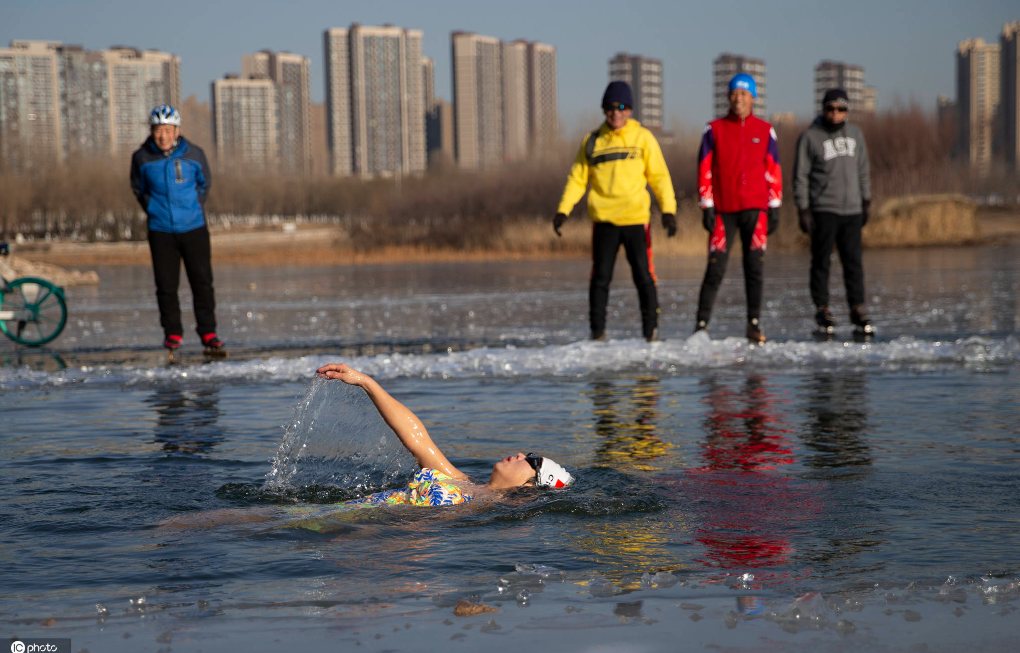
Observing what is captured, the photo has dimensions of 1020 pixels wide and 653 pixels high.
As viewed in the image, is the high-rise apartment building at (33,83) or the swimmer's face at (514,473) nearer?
the swimmer's face at (514,473)

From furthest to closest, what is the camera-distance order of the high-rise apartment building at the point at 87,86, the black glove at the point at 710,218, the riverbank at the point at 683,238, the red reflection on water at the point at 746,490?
1. the high-rise apartment building at the point at 87,86
2. the riverbank at the point at 683,238
3. the black glove at the point at 710,218
4. the red reflection on water at the point at 746,490

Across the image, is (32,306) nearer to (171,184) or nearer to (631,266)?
(171,184)

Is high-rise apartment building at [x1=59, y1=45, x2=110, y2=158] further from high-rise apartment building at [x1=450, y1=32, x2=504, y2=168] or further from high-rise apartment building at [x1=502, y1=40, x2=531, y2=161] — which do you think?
high-rise apartment building at [x1=502, y1=40, x2=531, y2=161]

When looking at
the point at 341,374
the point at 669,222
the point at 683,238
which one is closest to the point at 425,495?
the point at 341,374

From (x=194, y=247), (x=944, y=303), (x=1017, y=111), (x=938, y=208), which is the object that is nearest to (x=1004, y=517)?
(x=194, y=247)

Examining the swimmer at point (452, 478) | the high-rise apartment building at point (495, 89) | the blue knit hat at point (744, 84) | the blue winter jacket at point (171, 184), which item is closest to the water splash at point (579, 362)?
the blue winter jacket at point (171, 184)

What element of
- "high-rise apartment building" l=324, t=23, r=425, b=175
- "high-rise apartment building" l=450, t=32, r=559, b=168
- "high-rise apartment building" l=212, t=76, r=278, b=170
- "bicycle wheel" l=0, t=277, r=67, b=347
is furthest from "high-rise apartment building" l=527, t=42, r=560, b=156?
"bicycle wheel" l=0, t=277, r=67, b=347

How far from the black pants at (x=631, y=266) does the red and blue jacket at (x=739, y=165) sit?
64cm

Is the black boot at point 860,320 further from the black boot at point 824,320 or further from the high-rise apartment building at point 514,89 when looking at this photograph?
the high-rise apartment building at point 514,89

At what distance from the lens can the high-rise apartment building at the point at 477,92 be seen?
552ft

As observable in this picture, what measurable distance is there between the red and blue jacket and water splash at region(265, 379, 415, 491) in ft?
16.3

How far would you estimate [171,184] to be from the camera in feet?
31.8

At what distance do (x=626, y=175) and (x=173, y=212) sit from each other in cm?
399

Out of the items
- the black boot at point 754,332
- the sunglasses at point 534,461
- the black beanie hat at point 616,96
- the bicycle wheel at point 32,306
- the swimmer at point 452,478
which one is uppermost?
the black beanie hat at point 616,96
